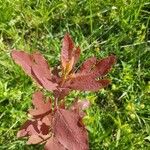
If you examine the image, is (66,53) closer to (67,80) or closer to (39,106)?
(67,80)

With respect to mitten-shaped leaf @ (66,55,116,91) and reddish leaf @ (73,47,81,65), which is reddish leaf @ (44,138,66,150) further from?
reddish leaf @ (73,47,81,65)

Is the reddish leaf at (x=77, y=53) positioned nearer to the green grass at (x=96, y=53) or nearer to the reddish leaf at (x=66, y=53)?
the reddish leaf at (x=66, y=53)

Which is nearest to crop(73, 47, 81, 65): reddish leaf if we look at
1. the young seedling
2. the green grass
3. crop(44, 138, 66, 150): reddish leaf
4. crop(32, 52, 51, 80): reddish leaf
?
the young seedling

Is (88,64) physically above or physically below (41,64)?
below

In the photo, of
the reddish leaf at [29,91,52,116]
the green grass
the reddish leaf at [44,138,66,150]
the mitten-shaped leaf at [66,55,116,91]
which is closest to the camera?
the mitten-shaped leaf at [66,55,116,91]

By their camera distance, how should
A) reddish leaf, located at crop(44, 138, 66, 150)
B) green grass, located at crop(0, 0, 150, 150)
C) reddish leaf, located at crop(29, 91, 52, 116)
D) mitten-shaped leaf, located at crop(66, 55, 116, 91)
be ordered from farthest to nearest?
green grass, located at crop(0, 0, 150, 150), reddish leaf, located at crop(44, 138, 66, 150), reddish leaf, located at crop(29, 91, 52, 116), mitten-shaped leaf, located at crop(66, 55, 116, 91)

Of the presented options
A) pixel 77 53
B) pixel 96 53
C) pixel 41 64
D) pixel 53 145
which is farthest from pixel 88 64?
pixel 96 53
